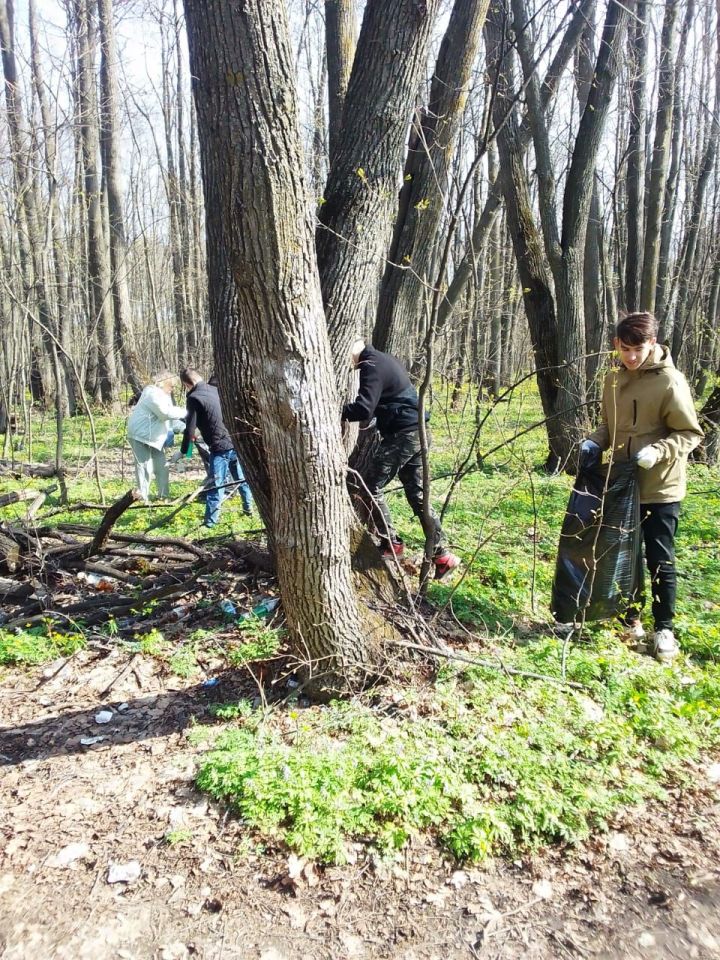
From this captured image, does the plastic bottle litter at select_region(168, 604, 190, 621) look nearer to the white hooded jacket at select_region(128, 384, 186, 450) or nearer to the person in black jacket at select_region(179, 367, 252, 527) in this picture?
the person in black jacket at select_region(179, 367, 252, 527)

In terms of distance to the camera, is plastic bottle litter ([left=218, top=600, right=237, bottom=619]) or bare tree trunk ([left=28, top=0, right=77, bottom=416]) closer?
plastic bottle litter ([left=218, top=600, right=237, bottom=619])

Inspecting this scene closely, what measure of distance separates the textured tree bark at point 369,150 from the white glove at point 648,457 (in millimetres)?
1819

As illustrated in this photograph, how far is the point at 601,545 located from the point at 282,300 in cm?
234

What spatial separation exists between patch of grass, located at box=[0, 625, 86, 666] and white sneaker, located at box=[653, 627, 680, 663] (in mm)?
3587

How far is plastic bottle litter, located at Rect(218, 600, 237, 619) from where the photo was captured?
4.23 m

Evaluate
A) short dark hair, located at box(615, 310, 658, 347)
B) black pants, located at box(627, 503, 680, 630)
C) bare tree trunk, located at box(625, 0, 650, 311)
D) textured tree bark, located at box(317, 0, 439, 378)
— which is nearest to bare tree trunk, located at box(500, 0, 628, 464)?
bare tree trunk, located at box(625, 0, 650, 311)

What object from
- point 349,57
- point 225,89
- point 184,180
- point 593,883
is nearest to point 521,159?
point 349,57

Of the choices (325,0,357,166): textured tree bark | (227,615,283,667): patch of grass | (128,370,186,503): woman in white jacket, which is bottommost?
(227,615,283,667): patch of grass

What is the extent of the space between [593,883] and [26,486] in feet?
27.8

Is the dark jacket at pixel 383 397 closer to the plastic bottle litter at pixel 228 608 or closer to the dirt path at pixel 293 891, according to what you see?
the plastic bottle litter at pixel 228 608

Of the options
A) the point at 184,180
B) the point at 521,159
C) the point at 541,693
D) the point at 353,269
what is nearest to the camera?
the point at 541,693

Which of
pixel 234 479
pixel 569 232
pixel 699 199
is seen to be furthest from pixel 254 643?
pixel 699 199

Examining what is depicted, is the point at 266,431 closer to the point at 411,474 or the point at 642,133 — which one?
the point at 411,474

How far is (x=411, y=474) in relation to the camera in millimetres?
4918
